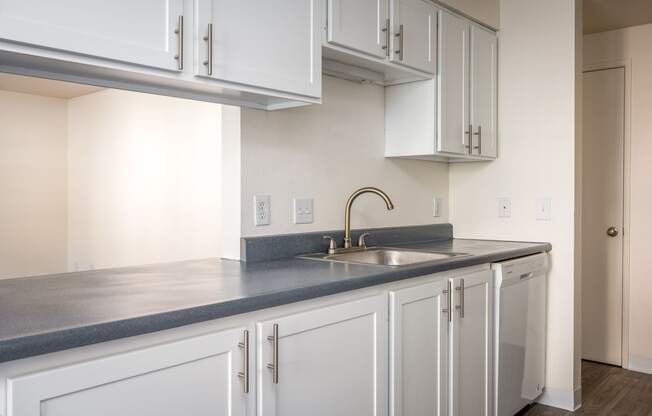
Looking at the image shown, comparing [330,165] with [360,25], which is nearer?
[360,25]

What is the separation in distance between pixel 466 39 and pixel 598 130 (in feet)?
4.83

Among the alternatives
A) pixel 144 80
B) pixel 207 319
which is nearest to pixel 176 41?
pixel 144 80

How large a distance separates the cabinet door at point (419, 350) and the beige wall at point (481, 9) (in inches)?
59.8

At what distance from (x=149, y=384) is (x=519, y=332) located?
2.07 metres

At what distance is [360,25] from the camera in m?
2.10

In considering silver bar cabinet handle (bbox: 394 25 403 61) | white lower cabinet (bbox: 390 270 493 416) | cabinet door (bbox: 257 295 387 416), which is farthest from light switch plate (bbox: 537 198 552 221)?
cabinet door (bbox: 257 295 387 416)

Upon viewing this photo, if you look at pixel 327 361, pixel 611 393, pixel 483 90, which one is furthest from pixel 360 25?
pixel 611 393

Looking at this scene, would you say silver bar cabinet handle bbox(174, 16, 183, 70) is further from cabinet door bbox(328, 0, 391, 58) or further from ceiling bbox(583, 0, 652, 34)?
ceiling bbox(583, 0, 652, 34)

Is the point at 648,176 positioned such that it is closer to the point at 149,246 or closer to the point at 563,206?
the point at 563,206

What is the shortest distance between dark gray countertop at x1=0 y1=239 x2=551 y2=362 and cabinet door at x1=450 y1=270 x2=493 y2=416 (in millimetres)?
207

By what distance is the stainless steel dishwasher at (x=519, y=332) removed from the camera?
2480 millimetres

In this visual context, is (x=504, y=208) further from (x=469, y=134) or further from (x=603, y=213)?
(x=603, y=213)

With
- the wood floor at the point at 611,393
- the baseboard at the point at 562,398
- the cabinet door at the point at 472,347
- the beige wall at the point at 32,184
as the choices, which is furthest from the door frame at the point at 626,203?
the beige wall at the point at 32,184

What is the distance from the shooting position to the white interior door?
142 inches
